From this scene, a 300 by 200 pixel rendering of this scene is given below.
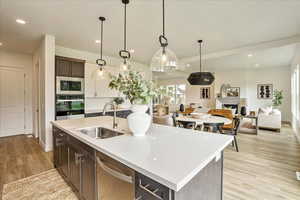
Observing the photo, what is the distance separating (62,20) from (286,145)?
20.2ft

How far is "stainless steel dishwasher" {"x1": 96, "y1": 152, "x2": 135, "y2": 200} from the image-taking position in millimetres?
1033

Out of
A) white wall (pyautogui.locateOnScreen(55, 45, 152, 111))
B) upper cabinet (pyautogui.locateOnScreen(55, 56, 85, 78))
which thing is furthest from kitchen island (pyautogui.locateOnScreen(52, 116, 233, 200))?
white wall (pyautogui.locateOnScreen(55, 45, 152, 111))

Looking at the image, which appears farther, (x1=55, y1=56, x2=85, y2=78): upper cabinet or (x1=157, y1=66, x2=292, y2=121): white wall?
(x1=157, y1=66, x2=292, y2=121): white wall

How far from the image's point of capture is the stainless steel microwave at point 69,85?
357cm

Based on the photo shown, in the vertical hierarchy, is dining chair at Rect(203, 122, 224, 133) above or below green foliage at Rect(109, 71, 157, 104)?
below

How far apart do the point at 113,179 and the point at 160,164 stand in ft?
1.66

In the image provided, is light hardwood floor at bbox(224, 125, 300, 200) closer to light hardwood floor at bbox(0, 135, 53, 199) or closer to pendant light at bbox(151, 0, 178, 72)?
pendant light at bbox(151, 0, 178, 72)

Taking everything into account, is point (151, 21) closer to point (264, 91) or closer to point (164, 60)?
point (164, 60)

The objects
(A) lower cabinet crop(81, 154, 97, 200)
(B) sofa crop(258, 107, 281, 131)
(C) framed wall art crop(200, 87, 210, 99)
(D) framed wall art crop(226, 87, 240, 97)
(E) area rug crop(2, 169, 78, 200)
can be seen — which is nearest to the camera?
(A) lower cabinet crop(81, 154, 97, 200)

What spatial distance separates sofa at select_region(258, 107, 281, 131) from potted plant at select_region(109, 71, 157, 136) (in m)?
6.04

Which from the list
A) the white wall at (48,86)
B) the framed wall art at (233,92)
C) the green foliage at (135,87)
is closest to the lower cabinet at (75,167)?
the green foliage at (135,87)

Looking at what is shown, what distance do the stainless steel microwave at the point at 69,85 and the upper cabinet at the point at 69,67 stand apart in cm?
11

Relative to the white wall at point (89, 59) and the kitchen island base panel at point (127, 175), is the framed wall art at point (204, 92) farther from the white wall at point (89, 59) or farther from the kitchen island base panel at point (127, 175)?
the kitchen island base panel at point (127, 175)

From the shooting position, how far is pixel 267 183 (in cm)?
218
